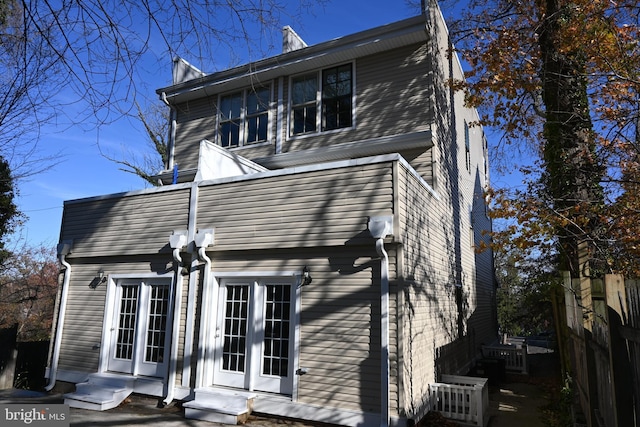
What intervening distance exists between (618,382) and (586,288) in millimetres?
3144

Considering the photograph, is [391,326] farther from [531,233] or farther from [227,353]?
[531,233]

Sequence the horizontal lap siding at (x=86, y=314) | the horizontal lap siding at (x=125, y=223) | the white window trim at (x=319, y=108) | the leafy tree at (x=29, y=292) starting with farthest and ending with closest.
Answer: the leafy tree at (x=29, y=292)
the white window trim at (x=319, y=108)
the horizontal lap siding at (x=86, y=314)
the horizontal lap siding at (x=125, y=223)

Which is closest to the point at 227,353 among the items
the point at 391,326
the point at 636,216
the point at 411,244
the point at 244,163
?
the point at 391,326

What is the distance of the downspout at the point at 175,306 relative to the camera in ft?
27.3

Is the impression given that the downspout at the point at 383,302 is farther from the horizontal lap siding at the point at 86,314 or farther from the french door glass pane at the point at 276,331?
the horizontal lap siding at the point at 86,314

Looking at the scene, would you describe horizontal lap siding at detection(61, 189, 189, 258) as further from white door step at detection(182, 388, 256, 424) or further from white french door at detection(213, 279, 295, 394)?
white door step at detection(182, 388, 256, 424)

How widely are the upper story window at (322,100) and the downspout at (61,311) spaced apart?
636 cm

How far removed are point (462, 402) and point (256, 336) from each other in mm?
3798

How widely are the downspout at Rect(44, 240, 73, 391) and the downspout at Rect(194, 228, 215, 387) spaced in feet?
13.6

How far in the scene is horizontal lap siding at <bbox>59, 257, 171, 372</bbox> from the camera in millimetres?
9656

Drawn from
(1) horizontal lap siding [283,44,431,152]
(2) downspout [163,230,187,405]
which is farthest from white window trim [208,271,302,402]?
(1) horizontal lap siding [283,44,431,152]

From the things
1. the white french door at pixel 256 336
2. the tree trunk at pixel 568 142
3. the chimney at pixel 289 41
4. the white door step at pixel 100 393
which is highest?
the chimney at pixel 289 41

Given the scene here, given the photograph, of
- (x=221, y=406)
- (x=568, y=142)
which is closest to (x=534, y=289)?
(x=568, y=142)

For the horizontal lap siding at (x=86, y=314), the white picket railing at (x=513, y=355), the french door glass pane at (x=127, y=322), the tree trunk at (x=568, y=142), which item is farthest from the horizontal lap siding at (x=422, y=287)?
the french door glass pane at (x=127, y=322)
